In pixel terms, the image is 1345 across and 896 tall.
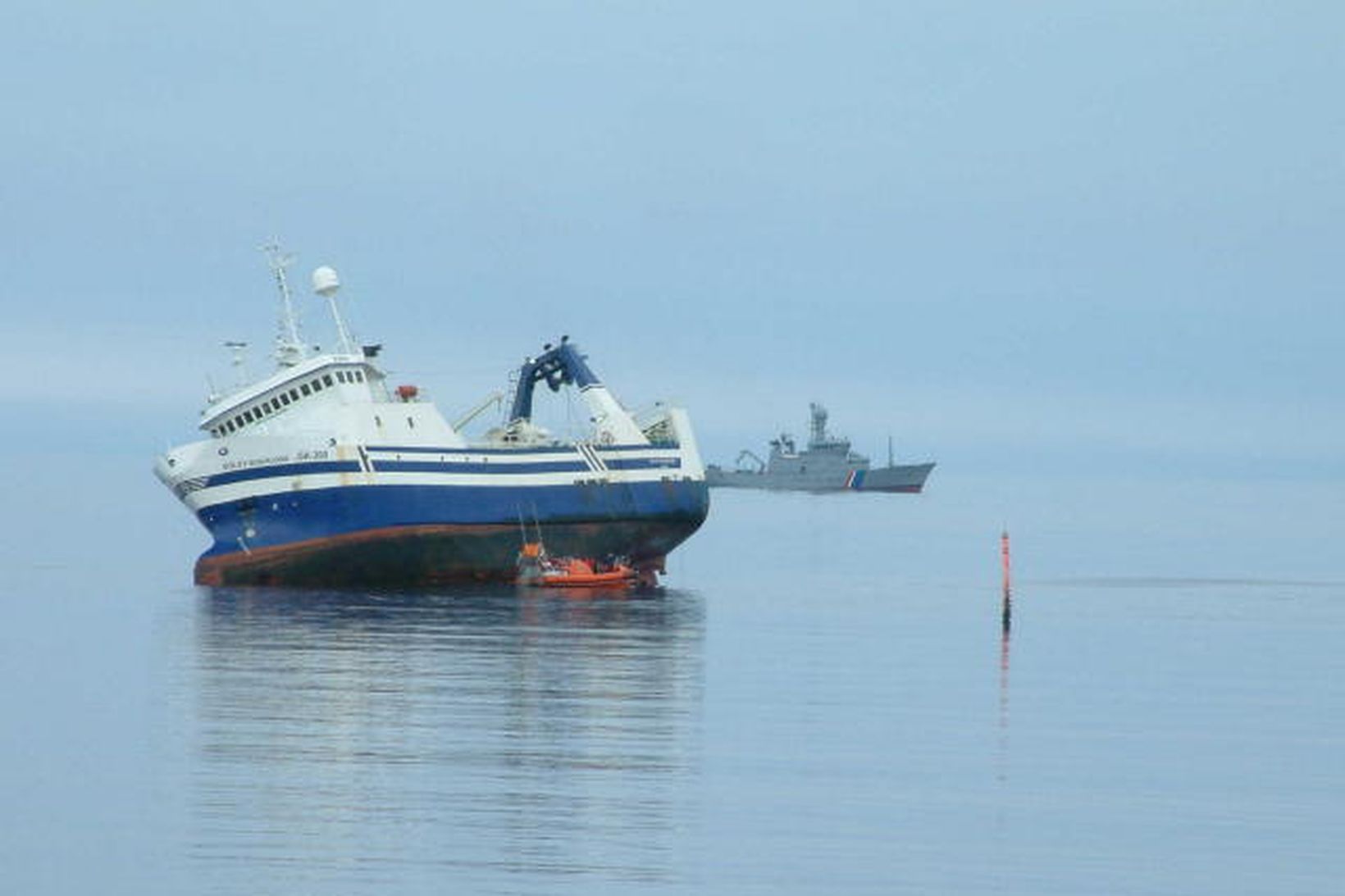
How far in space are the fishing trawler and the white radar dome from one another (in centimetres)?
94

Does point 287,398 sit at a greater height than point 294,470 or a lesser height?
greater

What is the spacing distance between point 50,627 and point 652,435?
2037 centimetres

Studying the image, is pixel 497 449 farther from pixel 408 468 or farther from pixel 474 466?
pixel 408 468

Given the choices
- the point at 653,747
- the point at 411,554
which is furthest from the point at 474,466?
the point at 653,747

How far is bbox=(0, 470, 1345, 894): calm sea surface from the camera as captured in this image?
1201 inches

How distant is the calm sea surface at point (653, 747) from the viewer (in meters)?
30.5

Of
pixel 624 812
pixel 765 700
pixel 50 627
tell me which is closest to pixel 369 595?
pixel 50 627

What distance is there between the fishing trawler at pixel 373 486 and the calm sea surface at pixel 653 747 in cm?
148

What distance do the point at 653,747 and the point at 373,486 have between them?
30929mm

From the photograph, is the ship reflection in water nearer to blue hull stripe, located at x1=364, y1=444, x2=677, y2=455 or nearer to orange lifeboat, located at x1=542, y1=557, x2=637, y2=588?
blue hull stripe, located at x1=364, y1=444, x2=677, y2=455

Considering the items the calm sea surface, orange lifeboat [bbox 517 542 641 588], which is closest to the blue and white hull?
orange lifeboat [bbox 517 542 641 588]

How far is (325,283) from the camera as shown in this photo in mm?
76000

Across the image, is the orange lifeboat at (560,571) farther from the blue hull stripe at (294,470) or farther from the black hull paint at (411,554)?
the blue hull stripe at (294,470)

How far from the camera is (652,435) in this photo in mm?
76938
